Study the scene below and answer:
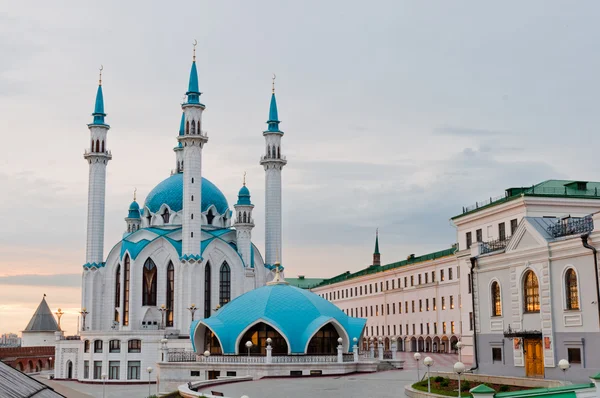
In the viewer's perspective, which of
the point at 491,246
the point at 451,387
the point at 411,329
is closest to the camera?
the point at 451,387

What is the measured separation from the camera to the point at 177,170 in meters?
90.5

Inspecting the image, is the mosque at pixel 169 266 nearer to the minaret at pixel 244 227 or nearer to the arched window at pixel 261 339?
the minaret at pixel 244 227

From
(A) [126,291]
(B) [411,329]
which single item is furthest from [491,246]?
(B) [411,329]

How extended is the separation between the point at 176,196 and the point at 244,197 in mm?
7251

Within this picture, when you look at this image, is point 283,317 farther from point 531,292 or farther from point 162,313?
point 531,292

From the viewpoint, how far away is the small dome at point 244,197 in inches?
3155

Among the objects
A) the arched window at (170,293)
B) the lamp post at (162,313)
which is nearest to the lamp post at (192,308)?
the lamp post at (162,313)

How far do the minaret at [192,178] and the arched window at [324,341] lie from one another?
66.6 ft

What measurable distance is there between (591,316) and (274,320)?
2750 centimetres

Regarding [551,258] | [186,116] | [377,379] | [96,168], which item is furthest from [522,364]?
[96,168]

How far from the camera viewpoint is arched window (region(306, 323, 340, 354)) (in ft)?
173

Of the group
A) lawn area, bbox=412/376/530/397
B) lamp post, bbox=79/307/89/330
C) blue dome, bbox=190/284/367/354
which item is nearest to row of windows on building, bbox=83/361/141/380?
lamp post, bbox=79/307/89/330

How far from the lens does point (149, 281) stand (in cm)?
7369

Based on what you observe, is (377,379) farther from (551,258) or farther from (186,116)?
(186,116)
